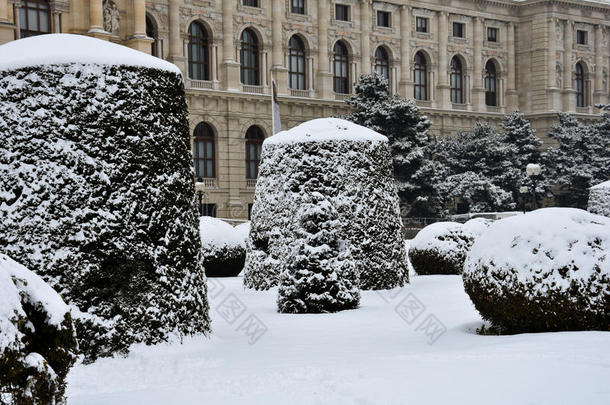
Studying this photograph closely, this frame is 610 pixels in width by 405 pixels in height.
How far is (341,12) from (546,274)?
43.1 m

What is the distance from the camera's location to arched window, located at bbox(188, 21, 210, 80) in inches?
1727

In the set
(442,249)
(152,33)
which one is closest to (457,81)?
(152,33)

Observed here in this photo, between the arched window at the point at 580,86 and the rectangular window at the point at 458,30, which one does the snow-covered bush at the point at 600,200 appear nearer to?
the rectangular window at the point at 458,30

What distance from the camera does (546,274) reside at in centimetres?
887

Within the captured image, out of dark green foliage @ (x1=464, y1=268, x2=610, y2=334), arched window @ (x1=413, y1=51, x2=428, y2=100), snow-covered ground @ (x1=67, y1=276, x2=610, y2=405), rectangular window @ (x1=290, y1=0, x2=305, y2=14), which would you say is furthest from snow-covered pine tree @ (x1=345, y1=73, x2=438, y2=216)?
dark green foliage @ (x1=464, y1=268, x2=610, y2=334)

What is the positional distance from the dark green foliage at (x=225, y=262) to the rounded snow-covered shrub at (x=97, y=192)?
11.0 metres

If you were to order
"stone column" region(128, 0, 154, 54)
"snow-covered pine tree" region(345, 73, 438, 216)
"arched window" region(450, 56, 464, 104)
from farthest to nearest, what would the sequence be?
"arched window" region(450, 56, 464, 104)
"snow-covered pine tree" region(345, 73, 438, 216)
"stone column" region(128, 0, 154, 54)

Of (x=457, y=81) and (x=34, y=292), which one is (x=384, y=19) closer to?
(x=457, y=81)

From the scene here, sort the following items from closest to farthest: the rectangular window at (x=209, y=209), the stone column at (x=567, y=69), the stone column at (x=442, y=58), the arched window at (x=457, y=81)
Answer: the rectangular window at (x=209, y=209), the stone column at (x=442, y=58), the arched window at (x=457, y=81), the stone column at (x=567, y=69)

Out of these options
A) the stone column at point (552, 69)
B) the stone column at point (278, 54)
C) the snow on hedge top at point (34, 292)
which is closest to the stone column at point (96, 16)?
the stone column at point (278, 54)

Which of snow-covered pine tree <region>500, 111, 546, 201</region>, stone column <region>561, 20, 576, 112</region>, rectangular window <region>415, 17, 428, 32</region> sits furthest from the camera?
stone column <region>561, 20, 576, 112</region>

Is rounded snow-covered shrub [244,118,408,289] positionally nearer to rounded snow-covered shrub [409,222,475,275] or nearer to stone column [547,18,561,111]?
rounded snow-covered shrub [409,222,475,275]

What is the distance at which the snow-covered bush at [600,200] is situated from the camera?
Answer: 89.9 feet

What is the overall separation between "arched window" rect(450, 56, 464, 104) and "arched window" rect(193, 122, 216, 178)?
1991cm
